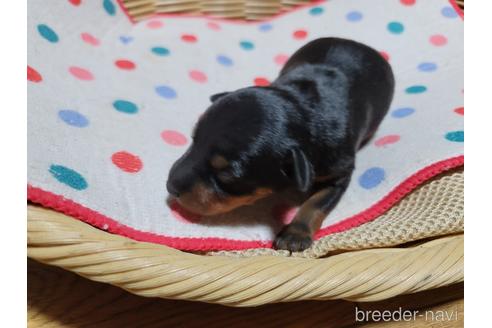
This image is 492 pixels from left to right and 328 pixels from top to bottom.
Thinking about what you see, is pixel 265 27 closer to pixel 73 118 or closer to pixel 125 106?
pixel 125 106

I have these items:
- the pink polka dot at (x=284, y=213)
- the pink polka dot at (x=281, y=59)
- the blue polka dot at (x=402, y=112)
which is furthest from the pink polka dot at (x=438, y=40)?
the pink polka dot at (x=284, y=213)

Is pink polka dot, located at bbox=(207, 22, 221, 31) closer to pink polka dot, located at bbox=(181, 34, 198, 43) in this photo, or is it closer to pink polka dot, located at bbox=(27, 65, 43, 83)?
pink polka dot, located at bbox=(181, 34, 198, 43)

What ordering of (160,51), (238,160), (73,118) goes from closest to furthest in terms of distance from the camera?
1. (238,160)
2. (73,118)
3. (160,51)

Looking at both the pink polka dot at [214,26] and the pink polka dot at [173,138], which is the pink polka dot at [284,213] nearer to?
the pink polka dot at [173,138]

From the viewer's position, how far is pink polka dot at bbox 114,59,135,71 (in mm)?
2053

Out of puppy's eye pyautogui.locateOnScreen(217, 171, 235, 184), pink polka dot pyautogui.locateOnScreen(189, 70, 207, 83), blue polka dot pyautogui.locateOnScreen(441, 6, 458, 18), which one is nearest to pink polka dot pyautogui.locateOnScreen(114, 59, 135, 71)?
pink polka dot pyautogui.locateOnScreen(189, 70, 207, 83)

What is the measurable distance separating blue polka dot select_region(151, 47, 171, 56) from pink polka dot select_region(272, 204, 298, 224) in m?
0.83

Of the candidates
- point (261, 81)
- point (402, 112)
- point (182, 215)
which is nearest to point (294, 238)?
point (182, 215)

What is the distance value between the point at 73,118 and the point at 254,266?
0.72 metres

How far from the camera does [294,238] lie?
59.7 inches

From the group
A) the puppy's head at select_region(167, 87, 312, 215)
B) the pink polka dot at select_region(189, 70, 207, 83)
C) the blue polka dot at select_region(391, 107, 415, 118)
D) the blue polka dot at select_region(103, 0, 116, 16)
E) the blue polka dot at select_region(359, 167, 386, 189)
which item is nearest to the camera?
the puppy's head at select_region(167, 87, 312, 215)

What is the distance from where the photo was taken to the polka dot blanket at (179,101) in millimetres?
1528

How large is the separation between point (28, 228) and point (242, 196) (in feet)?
1.71

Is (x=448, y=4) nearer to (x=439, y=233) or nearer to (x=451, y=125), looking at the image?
(x=451, y=125)
